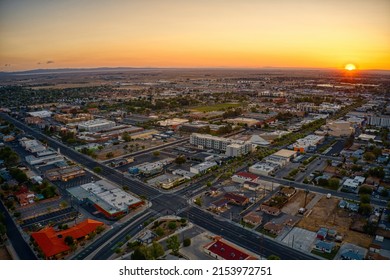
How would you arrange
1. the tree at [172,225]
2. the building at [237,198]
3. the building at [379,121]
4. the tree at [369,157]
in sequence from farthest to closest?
the building at [379,121] → the tree at [369,157] → the building at [237,198] → the tree at [172,225]

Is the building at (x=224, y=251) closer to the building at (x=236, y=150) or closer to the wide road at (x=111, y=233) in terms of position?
the wide road at (x=111, y=233)

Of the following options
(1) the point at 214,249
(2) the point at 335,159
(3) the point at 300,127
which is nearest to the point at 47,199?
(1) the point at 214,249

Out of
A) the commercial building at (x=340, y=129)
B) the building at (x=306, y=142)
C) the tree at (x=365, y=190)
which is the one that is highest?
the commercial building at (x=340, y=129)

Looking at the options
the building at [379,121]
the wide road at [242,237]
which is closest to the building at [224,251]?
the wide road at [242,237]

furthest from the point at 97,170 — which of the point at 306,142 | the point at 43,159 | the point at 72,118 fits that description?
the point at 72,118

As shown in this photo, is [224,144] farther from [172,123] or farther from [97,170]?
[172,123]

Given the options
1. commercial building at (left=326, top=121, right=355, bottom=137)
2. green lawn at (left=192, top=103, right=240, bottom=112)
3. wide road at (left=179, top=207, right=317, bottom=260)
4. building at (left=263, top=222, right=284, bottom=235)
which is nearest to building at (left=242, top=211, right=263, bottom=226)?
building at (left=263, top=222, right=284, bottom=235)
